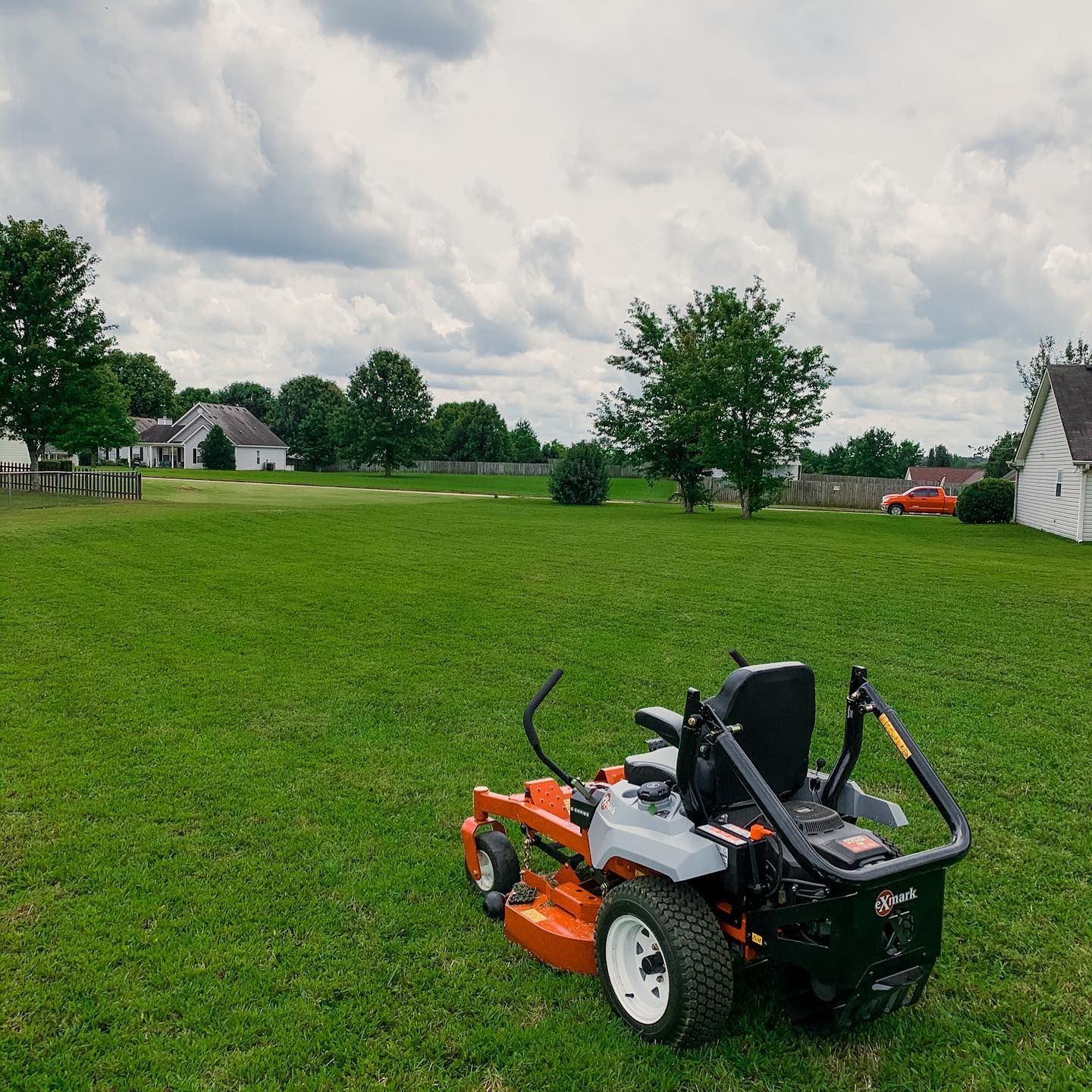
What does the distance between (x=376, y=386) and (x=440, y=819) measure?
80.4 metres

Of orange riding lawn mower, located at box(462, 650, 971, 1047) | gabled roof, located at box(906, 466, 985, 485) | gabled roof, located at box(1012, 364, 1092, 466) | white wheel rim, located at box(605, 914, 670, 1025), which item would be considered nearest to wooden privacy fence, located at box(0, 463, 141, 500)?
gabled roof, located at box(1012, 364, 1092, 466)

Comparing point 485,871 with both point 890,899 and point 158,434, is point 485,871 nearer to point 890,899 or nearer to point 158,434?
point 890,899

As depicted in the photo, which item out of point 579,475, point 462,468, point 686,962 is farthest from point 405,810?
point 462,468

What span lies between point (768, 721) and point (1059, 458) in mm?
31069

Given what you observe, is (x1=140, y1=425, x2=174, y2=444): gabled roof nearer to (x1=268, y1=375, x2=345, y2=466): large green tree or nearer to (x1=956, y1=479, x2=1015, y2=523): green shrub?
(x1=268, y1=375, x2=345, y2=466): large green tree

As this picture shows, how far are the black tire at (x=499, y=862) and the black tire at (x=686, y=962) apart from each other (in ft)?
3.83

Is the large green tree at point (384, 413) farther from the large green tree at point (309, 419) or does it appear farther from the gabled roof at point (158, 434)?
the gabled roof at point (158, 434)

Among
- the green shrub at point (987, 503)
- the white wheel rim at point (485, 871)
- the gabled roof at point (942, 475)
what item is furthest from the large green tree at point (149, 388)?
the white wheel rim at point (485, 871)

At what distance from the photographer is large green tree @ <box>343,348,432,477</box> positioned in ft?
269

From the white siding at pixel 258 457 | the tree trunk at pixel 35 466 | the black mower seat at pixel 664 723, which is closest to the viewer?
the black mower seat at pixel 664 723

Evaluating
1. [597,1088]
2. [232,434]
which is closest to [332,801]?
[597,1088]

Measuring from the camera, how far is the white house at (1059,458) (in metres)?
27.4

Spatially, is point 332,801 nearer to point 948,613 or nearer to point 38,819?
point 38,819

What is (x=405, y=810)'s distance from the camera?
5.77m
